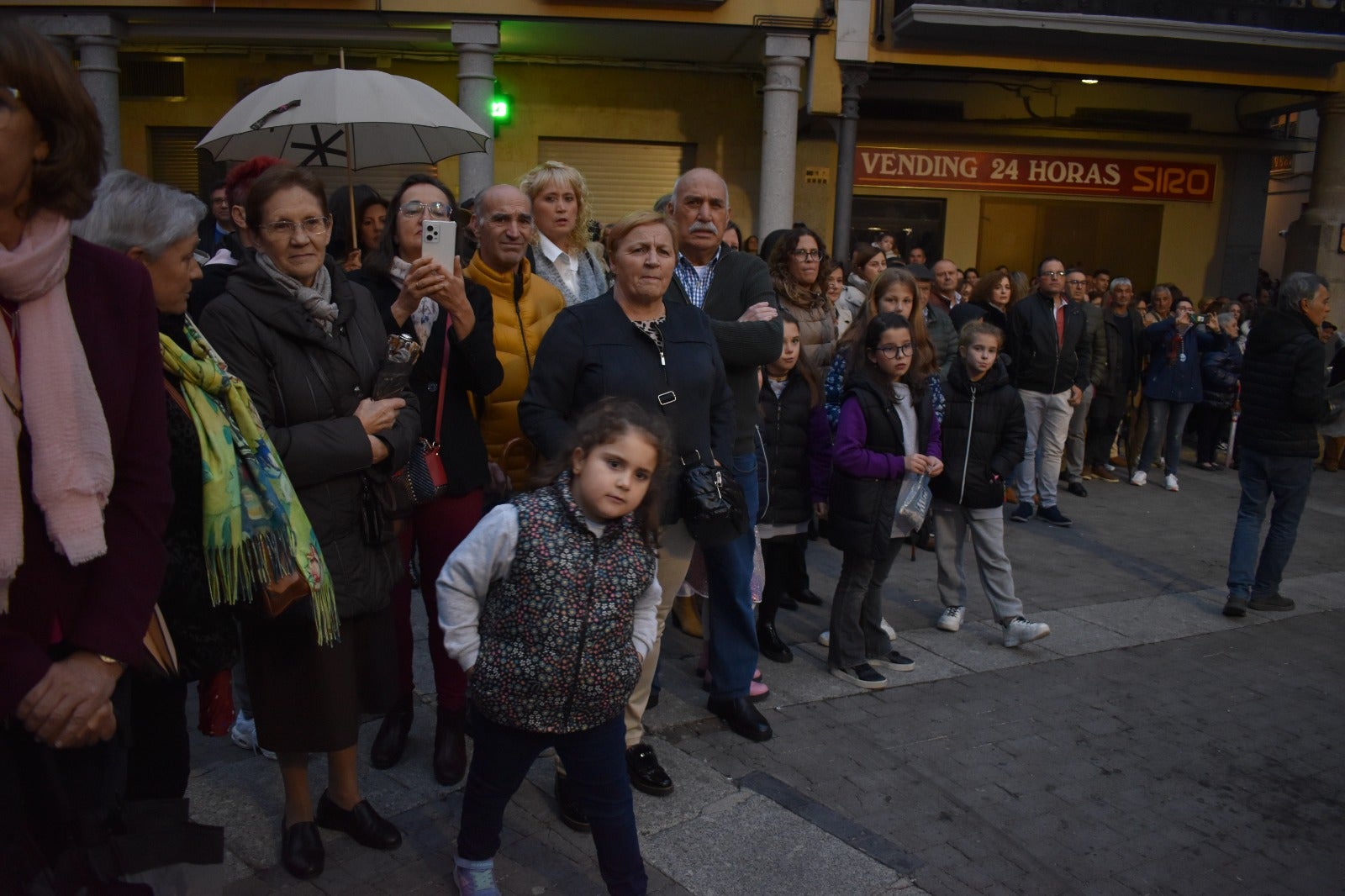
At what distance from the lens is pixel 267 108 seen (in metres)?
4.64

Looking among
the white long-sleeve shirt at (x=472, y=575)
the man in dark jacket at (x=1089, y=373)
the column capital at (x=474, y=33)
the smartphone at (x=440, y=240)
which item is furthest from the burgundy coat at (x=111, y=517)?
the column capital at (x=474, y=33)

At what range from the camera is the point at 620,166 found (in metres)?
14.8

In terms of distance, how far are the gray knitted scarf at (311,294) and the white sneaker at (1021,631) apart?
12.7 feet

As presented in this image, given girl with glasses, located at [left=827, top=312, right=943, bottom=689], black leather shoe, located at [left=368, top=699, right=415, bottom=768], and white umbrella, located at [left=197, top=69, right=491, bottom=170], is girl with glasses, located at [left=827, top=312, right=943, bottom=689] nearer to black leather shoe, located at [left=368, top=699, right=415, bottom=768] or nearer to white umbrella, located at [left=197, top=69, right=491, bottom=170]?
black leather shoe, located at [left=368, top=699, right=415, bottom=768]

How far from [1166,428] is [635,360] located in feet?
29.0

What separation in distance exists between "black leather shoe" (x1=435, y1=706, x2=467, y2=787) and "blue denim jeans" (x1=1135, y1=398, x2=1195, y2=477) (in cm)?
877

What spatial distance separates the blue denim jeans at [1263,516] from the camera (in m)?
6.29

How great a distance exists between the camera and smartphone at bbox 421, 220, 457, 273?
3.47 m

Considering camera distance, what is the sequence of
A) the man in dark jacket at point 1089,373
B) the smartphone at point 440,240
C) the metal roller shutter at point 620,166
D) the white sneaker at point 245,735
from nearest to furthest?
the smartphone at point 440,240 → the white sneaker at point 245,735 → the man in dark jacket at point 1089,373 → the metal roller shutter at point 620,166

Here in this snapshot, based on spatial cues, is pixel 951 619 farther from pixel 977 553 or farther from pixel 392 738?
pixel 392 738

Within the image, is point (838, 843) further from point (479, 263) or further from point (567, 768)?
point (479, 263)

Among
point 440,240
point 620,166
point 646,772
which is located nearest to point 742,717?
point 646,772

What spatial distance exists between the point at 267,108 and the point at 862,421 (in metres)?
2.98

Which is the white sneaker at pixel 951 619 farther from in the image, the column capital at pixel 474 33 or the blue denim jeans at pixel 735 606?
the column capital at pixel 474 33
